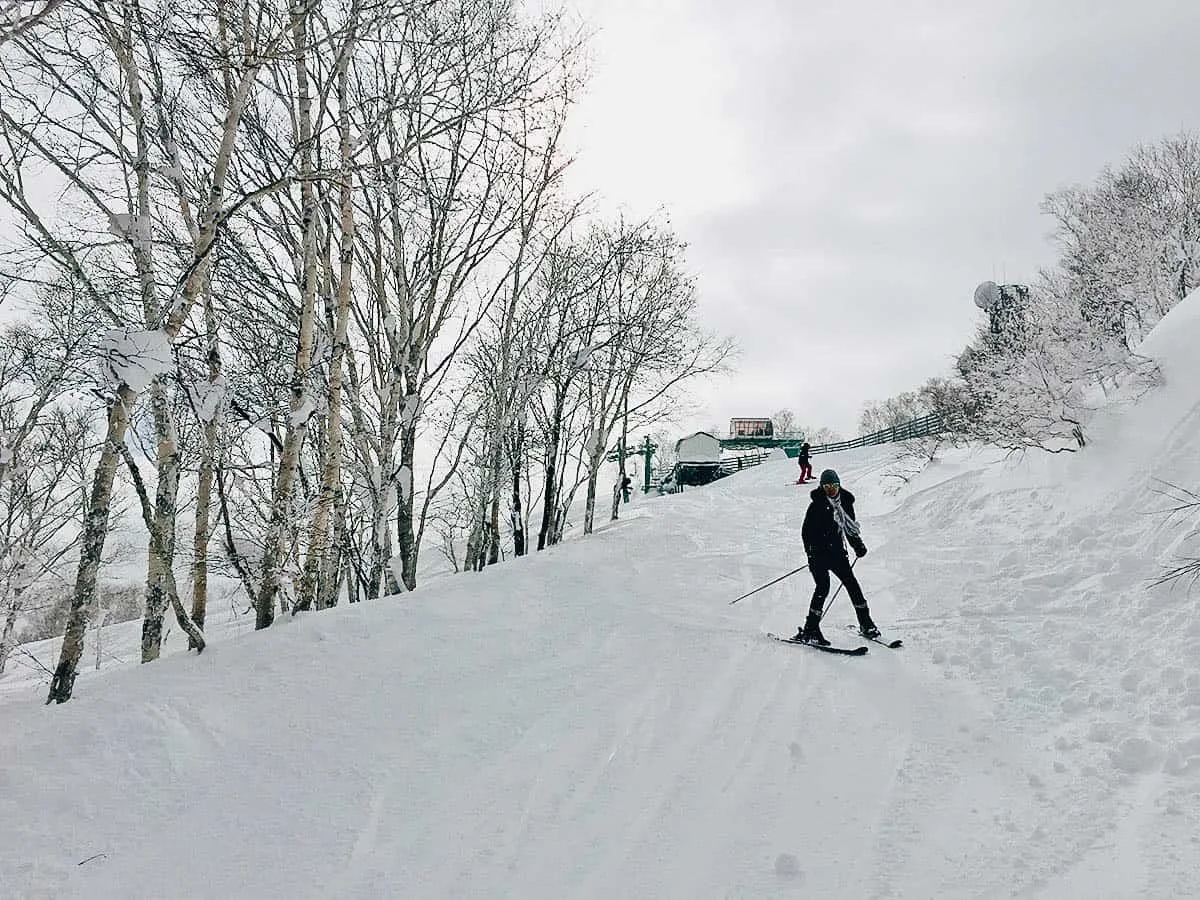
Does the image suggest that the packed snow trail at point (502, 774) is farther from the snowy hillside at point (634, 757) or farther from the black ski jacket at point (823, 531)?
the black ski jacket at point (823, 531)

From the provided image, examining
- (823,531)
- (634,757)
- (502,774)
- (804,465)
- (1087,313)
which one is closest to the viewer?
(502,774)

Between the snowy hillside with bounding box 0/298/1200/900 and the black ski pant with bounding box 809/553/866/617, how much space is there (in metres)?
0.47

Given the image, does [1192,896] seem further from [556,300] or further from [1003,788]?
[556,300]

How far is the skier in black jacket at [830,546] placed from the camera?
668 centimetres

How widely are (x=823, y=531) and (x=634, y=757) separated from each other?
4.00m

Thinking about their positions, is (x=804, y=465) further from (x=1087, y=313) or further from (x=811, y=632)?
(x=811, y=632)

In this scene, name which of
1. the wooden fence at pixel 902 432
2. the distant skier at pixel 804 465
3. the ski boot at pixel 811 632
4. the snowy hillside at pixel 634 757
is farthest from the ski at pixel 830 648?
the distant skier at pixel 804 465

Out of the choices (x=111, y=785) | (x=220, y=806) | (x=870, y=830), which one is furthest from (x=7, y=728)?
(x=870, y=830)

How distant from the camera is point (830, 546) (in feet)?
23.1

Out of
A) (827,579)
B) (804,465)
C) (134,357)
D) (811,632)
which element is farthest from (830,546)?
(804,465)

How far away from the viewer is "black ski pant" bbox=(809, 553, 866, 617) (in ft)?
21.9

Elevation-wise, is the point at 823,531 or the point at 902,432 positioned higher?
the point at 902,432

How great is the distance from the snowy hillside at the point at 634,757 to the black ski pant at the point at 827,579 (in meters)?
0.47

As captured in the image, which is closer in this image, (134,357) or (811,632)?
(134,357)
